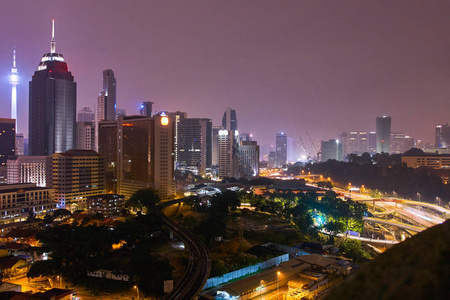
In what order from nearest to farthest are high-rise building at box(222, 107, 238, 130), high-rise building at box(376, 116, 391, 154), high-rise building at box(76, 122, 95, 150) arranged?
high-rise building at box(76, 122, 95, 150) → high-rise building at box(376, 116, 391, 154) → high-rise building at box(222, 107, 238, 130)

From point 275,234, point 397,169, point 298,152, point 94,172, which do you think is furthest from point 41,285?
point 298,152

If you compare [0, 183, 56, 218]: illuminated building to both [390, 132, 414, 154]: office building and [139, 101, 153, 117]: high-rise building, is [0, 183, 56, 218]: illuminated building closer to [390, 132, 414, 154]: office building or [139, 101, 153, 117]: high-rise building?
[139, 101, 153, 117]: high-rise building

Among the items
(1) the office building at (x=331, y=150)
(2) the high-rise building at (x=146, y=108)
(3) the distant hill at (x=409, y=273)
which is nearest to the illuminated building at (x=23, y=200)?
(3) the distant hill at (x=409, y=273)

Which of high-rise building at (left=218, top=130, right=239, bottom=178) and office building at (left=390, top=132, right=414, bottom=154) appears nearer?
high-rise building at (left=218, top=130, right=239, bottom=178)

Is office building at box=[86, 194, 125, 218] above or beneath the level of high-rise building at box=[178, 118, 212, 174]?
beneath

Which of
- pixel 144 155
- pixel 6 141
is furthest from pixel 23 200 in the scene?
pixel 6 141

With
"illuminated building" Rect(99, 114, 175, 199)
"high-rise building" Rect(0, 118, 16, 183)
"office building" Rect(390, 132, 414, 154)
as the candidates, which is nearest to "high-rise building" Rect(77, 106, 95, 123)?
"high-rise building" Rect(0, 118, 16, 183)
